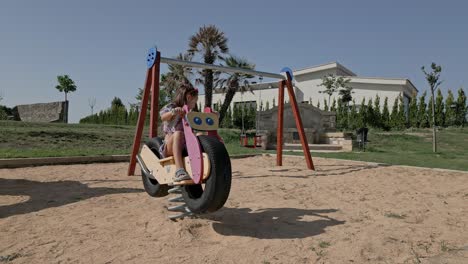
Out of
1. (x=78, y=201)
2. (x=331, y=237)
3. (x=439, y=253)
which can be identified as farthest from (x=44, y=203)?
(x=439, y=253)

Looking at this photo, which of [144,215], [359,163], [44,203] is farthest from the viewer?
[359,163]

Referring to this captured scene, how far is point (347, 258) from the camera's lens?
2537 mm

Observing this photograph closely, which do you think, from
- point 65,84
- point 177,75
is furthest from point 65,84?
point 177,75

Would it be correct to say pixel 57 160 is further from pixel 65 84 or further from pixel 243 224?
pixel 65 84

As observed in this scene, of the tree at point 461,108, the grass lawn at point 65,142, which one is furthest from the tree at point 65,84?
the tree at point 461,108

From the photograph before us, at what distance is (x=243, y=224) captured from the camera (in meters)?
3.40

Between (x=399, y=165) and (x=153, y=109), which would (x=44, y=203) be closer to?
(x=153, y=109)

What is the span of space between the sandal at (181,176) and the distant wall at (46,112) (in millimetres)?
29264

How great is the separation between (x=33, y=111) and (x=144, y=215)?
108 ft

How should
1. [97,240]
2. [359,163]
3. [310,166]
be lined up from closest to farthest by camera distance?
[97,240] < [310,166] < [359,163]

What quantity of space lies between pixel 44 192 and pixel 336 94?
101 feet

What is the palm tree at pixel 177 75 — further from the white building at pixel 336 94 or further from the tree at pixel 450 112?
the tree at pixel 450 112

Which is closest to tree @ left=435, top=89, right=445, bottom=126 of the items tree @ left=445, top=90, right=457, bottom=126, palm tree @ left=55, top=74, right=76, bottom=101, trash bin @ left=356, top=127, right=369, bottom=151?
tree @ left=445, top=90, right=457, bottom=126

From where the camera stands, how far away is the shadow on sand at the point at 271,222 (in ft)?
10.2
